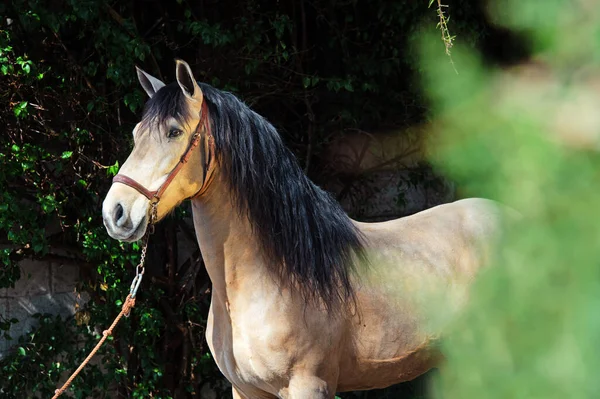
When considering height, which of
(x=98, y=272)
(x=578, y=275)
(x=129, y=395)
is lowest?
(x=129, y=395)

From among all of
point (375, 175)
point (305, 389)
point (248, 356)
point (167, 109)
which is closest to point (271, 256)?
point (248, 356)

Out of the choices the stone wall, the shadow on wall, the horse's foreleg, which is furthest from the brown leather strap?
the shadow on wall

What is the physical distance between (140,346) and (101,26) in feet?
5.18

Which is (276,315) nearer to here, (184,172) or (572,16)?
(184,172)

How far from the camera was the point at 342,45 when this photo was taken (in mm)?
4398

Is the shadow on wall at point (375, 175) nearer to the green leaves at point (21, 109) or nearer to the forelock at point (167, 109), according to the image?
the green leaves at point (21, 109)

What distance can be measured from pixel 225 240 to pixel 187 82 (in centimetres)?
49

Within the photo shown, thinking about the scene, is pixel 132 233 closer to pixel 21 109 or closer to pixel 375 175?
pixel 21 109

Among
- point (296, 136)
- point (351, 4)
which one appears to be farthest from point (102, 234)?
point (351, 4)

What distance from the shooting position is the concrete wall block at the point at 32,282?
396cm

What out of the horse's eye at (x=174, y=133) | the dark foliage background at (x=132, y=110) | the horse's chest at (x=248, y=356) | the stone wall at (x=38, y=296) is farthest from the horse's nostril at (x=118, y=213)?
the stone wall at (x=38, y=296)

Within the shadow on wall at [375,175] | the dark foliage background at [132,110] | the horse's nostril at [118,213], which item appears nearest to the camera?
the horse's nostril at [118,213]

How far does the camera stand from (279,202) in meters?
2.36

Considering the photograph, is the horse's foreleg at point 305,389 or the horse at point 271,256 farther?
the horse's foreleg at point 305,389
